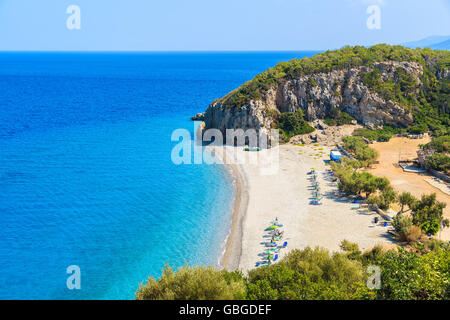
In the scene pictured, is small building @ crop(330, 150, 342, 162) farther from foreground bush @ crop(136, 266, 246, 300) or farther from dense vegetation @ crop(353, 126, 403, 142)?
foreground bush @ crop(136, 266, 246, 300)

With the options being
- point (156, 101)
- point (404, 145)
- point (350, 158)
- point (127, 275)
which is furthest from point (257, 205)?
point (156, 101)

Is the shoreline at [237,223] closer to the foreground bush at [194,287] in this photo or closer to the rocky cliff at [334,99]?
the foreground bush at [194,287]

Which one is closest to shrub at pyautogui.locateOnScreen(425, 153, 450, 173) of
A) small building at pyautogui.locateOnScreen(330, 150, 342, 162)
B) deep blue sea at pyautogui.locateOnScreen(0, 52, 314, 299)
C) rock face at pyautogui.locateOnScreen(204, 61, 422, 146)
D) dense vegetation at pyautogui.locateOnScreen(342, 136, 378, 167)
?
dense vegetation at pyautogui.locateOnScreen(342, 136, 378, 167)

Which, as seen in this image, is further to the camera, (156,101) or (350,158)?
(156,101)

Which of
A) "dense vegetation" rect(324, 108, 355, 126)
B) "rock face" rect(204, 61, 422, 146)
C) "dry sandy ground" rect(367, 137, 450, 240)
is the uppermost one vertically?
"rock face" rect(204, 61, 422, 146)

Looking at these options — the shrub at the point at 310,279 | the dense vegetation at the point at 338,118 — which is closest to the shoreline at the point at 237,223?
the shrub at the point at 310,279

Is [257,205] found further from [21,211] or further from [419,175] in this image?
[21,211]
